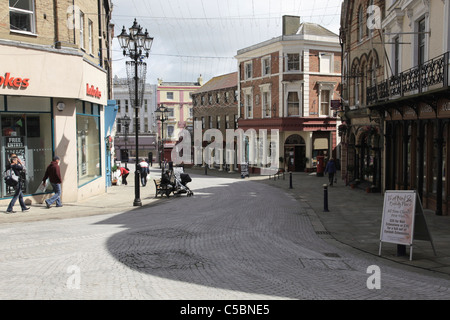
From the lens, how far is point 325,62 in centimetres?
3844

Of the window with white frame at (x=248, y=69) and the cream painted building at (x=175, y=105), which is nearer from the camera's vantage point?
the window with white frame at (x=248, y=69)

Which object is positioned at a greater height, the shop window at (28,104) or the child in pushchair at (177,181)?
the shop window at (28,104)

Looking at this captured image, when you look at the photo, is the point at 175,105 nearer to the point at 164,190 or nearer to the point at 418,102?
the point at 164,190

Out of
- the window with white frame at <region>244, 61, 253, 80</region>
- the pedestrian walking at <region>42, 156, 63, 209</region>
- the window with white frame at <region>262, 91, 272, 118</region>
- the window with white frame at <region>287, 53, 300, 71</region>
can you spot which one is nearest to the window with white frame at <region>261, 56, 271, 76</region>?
the window with white frame at <region>262, 91, 272, 118</region>

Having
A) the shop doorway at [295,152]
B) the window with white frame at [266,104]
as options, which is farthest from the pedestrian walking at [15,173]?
the window with white frame at [266,104]

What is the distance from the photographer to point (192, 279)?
693cm

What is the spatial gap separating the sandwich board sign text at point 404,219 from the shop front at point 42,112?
12.0 meters

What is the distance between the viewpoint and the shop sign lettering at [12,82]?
46.3ft

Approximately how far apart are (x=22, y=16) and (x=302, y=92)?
26912 mm

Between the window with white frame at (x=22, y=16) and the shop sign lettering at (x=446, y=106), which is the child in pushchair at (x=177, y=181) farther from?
the shop sign lettering at (x=446, y=106)

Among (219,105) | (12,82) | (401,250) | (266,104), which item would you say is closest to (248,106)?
(266,104)

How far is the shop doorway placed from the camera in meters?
38.1

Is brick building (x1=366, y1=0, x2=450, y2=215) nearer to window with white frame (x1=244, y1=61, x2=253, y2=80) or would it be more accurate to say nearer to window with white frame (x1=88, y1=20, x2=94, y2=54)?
window with white frame (x1=88, y1=20, x2=94, y2=54)
